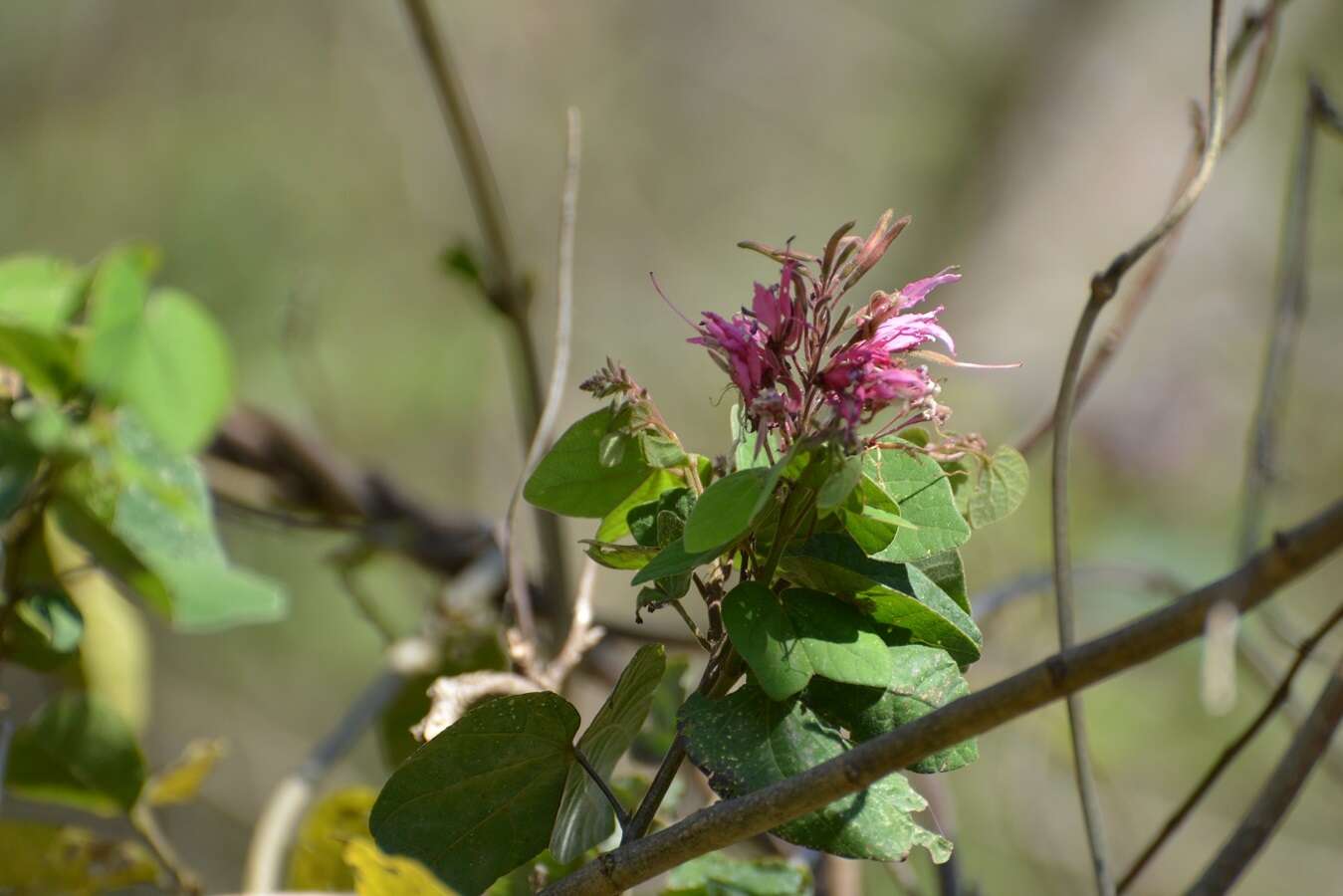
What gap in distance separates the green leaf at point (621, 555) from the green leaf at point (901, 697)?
0.07 metres

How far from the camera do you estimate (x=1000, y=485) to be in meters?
0.42

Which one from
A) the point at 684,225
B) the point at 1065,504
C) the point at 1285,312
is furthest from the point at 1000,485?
the point at 684,225

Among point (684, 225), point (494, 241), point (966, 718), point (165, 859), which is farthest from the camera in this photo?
point (684, 225)

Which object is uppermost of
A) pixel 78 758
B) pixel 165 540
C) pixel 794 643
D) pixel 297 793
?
pixel 794 643

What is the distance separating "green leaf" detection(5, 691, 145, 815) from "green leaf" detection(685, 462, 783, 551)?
1.42 ft

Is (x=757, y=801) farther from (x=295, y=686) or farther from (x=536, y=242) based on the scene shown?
(x=536, y=242)

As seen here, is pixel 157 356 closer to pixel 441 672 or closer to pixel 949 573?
pixel 441 672

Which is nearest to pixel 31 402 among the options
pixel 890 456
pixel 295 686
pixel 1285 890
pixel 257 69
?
pixel 890 456

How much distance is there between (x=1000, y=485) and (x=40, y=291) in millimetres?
547

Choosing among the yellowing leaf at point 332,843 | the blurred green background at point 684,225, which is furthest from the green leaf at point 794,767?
the blurred green background at point 684,225

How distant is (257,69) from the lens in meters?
2.47

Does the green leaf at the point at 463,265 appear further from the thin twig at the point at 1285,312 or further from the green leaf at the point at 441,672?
the thin twig at the point at 1285,312

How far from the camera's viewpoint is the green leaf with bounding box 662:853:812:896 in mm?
506

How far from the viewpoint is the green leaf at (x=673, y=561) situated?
0.34 metres
